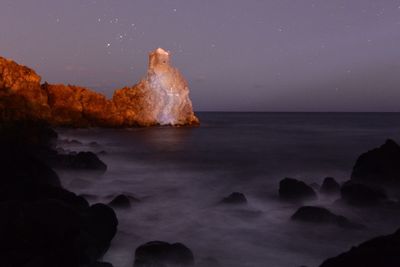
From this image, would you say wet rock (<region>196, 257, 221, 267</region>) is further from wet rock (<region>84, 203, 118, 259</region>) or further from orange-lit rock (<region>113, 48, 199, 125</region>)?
orange-lit rock (<region>113, 48, 199, 125</region>)

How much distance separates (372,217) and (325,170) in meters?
11.9

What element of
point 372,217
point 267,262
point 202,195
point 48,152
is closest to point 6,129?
point 48,152

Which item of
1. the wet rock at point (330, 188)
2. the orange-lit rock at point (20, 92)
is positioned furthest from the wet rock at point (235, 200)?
the orange-lit rock at point (20, 92)

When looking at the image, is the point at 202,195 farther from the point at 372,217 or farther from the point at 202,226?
the point at 372,217

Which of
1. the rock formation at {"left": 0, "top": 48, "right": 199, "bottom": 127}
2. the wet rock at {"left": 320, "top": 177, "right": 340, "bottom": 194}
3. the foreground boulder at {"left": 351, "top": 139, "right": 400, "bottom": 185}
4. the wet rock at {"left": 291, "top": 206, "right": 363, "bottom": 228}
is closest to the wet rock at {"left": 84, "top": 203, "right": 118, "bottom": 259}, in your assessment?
the wet rock at {"left": 291, "top": 206, "right": 363, "bottom": 228}

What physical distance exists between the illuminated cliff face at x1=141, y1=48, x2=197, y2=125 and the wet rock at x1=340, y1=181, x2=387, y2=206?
67352 millimetres

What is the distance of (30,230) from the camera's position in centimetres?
665

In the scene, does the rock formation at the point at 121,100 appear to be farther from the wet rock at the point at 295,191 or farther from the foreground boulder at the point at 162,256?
the foreground boulder at the point at 162,256

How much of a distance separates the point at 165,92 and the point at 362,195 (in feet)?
232

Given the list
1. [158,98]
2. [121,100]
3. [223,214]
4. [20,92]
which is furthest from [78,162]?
[158,98]

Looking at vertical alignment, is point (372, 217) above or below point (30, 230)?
below

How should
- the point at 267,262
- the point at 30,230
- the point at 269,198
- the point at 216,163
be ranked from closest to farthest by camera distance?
1. the point at 30,230
2. the point at 267,262
3. the point at 269,198
4. the point at 216,163

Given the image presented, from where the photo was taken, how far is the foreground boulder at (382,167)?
14531 mm

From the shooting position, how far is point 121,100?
7488 centimetres
